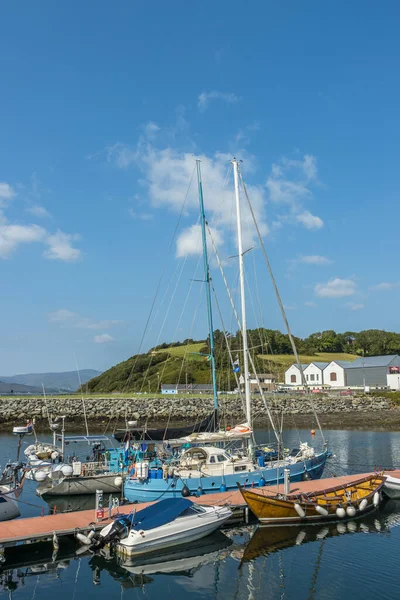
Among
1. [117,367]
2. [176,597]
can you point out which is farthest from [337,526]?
[117,367]

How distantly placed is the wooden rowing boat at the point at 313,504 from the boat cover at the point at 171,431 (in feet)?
26.6

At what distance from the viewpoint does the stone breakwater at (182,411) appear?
68.8 m

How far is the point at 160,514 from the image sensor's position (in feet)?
66.7

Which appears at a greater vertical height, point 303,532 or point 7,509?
point 7,509

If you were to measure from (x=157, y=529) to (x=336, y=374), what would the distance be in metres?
101

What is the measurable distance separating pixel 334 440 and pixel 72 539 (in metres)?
38.9

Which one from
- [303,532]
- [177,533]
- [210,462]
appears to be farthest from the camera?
[210,462]

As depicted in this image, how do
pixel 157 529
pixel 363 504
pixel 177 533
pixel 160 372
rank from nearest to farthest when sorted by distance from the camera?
pixel 157 529, pixel 177 533, pixel 363 504, pixel 160 372

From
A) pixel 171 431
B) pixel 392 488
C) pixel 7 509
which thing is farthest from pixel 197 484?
pixel 392 488

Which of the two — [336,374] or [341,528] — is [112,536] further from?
[336,374]

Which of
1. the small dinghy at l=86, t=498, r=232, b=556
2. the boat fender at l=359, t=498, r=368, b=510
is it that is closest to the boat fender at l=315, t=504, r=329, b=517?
the boat fender at l=359, t=498, r=368, b=510

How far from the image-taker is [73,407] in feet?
248

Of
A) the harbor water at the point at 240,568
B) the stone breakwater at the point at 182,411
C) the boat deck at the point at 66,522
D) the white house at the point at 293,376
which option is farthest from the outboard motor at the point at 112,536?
the white house at the point at 293,376

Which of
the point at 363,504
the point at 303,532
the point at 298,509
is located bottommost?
the point at 303,532
